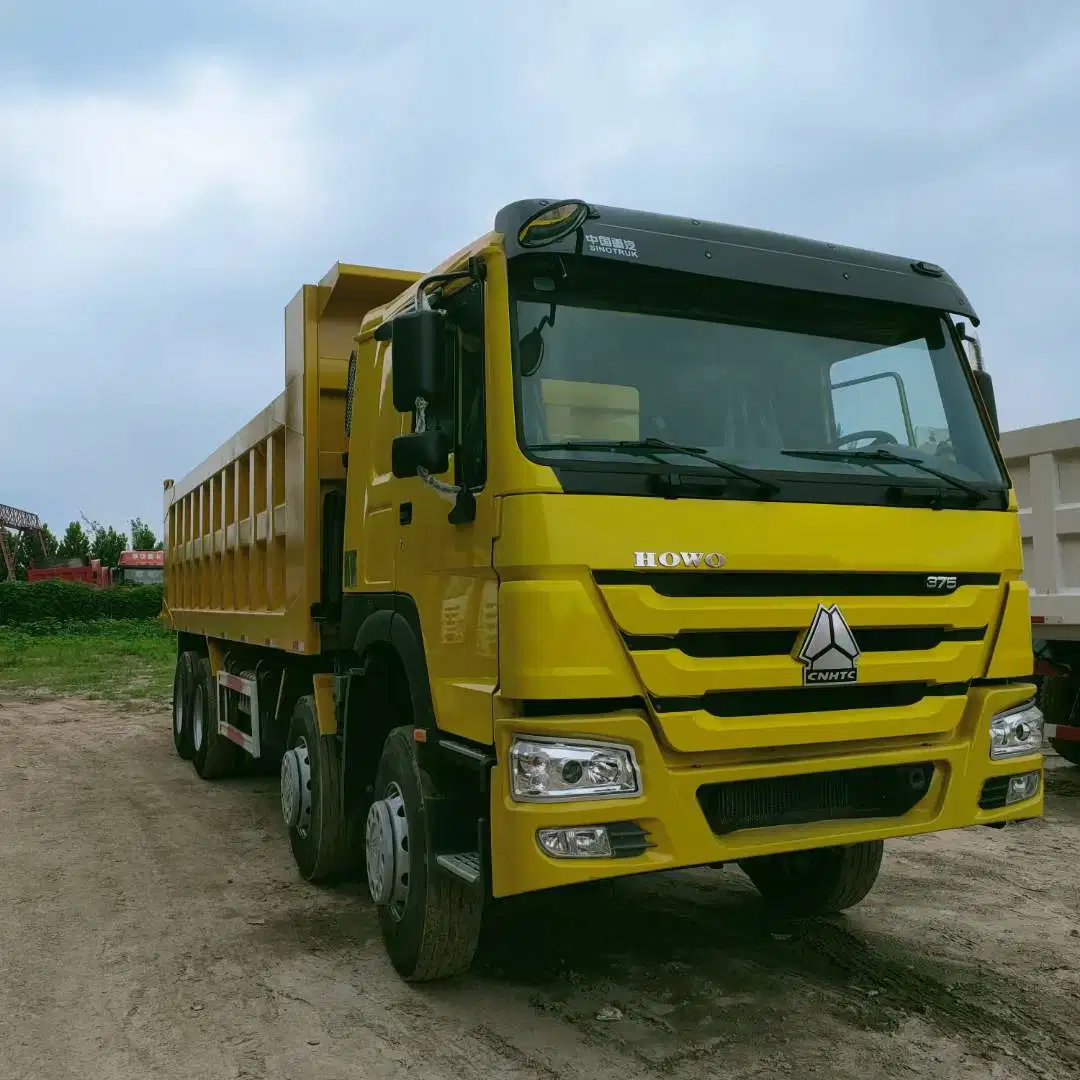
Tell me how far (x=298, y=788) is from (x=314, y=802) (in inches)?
7.4

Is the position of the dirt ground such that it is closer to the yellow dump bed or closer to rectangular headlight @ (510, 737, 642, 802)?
rectangular headlight @ (510, 737, 642, 802)

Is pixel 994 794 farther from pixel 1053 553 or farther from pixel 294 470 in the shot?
pixel 1053 553

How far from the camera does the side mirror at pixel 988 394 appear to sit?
14.1 ft

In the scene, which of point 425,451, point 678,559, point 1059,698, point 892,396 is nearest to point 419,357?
point 425,451

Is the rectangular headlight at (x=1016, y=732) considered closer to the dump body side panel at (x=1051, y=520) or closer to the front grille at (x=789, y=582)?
the front grille at (x=789, y=582)

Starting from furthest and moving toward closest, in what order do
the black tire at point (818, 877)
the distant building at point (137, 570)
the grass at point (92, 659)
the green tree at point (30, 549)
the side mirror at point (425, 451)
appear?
the green tree at point (30, 549) < the distant building at point (137, 570) < the grass at point (92, 659) < the black tire at point (818, 877) < the side mirror at point (425, 451)

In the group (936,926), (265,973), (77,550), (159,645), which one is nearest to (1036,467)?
(936,926)

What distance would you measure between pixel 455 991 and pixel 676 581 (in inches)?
75.0

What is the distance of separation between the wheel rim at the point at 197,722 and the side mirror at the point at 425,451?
19.3ft

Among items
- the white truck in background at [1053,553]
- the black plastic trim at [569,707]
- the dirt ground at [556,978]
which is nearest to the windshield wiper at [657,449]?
the black plastic trim at [569,707]

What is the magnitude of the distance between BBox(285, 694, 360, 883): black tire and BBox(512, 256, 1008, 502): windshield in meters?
2.62

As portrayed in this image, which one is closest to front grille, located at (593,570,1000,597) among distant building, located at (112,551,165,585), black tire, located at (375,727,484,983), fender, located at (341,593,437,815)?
fender, located at (341,593,437,815)

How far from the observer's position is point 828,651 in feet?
11.9

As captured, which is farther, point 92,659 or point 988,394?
point 92,659
